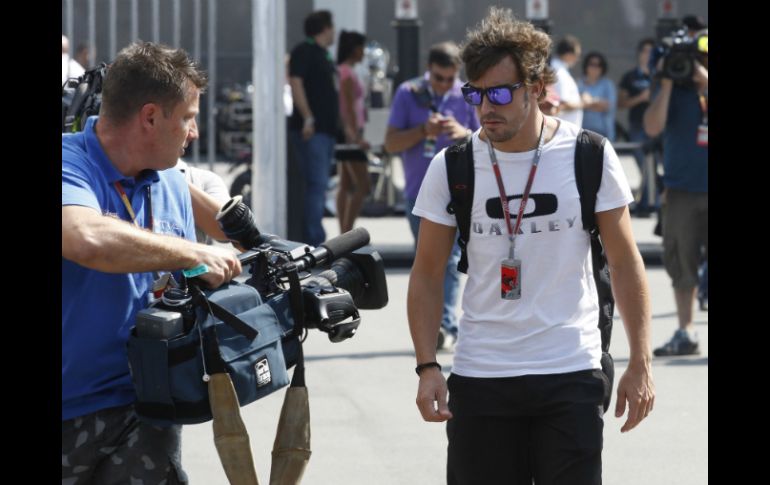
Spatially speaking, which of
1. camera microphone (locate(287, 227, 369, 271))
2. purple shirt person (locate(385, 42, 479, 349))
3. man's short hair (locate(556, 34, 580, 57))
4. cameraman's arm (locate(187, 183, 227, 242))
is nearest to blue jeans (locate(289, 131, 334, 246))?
purple shirt person (locate(385, 42, 479, 349))

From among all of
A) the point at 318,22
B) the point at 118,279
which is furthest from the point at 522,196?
the point at 318,22

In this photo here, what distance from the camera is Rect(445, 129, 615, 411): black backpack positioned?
12.9ft

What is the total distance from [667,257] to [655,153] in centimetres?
693

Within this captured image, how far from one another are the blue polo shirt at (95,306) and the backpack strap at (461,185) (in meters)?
0.86

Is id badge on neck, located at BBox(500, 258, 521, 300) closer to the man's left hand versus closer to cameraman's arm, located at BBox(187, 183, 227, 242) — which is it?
the man's left hand

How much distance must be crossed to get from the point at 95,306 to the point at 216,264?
322 millimetres

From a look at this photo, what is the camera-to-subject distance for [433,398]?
393 cm

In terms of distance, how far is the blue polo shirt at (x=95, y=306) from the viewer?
3.36 meters

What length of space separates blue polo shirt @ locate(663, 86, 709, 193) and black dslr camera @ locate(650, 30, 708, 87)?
0.35ft

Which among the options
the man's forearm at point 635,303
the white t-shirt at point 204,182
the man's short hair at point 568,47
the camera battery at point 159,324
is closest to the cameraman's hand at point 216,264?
the camera battery at point 159,324

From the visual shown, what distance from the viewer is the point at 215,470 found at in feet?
20.0

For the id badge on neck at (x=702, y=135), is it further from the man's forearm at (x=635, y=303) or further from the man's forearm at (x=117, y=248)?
the man's forearm at (x=117, y=248)
